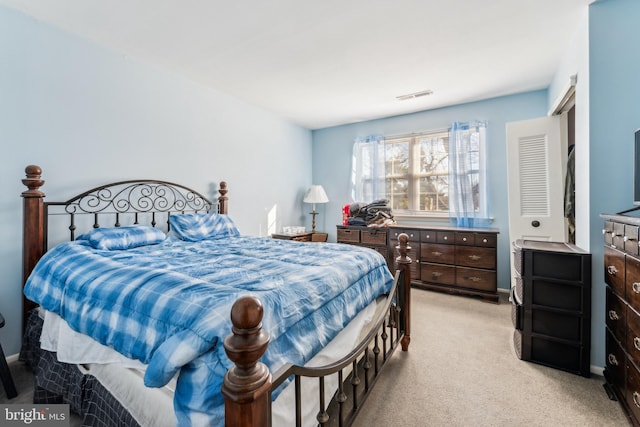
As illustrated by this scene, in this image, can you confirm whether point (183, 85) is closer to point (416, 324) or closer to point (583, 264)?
point (416, 324)

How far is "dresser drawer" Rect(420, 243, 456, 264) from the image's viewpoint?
357cm

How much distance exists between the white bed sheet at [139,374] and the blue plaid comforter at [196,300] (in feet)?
0.24

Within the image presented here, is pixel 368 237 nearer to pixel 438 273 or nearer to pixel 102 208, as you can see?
pixel 438 273

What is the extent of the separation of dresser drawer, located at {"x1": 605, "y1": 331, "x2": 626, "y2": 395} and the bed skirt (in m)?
2.43

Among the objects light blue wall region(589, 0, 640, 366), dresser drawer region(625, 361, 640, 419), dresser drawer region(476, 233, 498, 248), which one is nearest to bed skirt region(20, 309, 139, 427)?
dresser drawer region(625, 361, 640, 419)

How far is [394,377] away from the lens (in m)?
1.89

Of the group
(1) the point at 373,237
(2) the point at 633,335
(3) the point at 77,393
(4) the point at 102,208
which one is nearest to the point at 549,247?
(2) the point at 633,335

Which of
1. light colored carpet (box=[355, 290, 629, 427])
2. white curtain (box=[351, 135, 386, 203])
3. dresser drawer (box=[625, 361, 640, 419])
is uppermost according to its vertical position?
white curtain (box=[351, 135, 386, 203])

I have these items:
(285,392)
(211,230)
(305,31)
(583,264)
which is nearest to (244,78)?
(305,31)

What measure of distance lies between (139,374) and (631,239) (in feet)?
7.86

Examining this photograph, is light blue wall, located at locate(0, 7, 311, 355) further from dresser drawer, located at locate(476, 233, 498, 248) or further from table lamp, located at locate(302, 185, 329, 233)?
dresser drawer, located at locate(476, 233, 498, 248)

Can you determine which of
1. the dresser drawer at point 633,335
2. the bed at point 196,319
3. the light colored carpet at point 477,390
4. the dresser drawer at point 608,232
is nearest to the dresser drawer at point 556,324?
the light colored carpet at point 477,390

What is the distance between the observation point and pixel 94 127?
2453mm

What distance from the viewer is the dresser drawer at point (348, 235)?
162 inches
